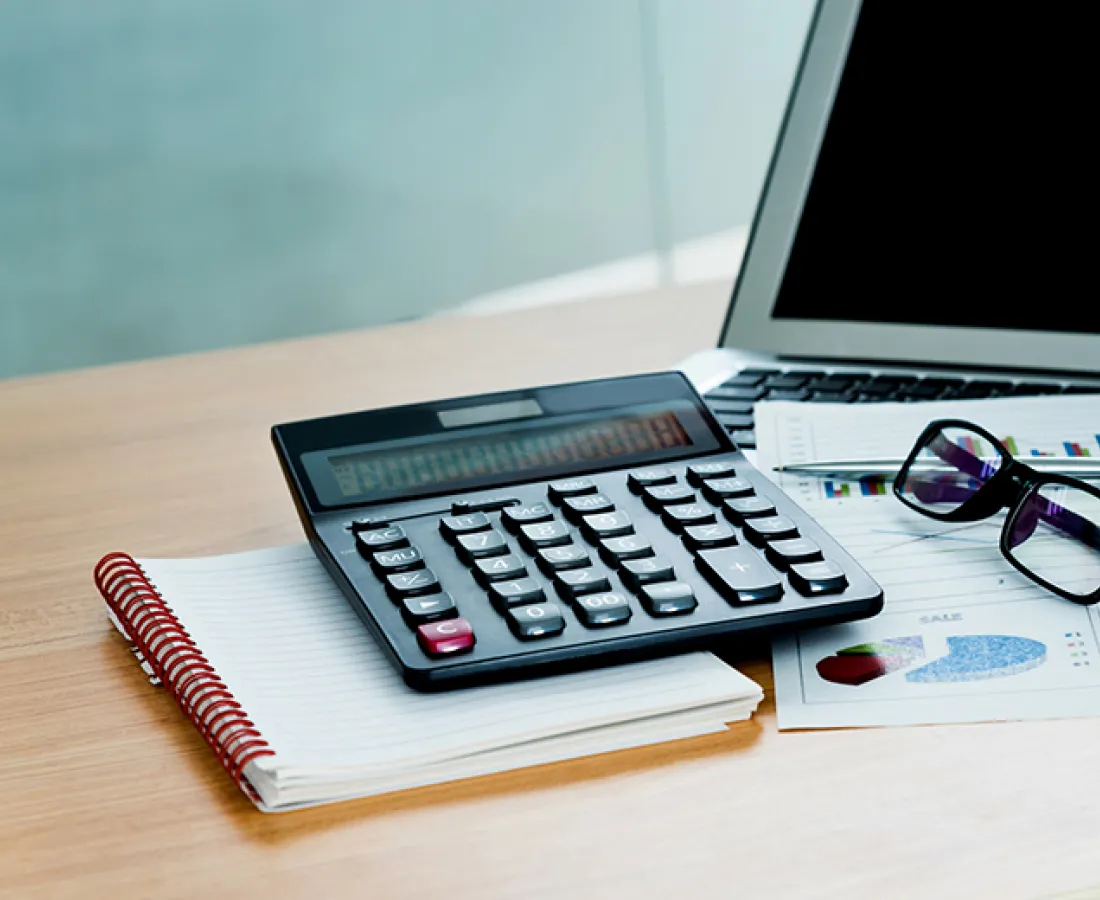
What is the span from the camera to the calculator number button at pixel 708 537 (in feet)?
1.90

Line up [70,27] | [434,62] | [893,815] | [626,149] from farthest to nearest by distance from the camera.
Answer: [626,149]
[434,62]
[70,27]
[893,815]

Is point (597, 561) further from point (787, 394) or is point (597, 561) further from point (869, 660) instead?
point (787, 394)

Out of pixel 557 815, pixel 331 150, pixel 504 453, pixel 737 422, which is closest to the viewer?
pixel 557 815

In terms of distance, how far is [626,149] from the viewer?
3135 millimetres

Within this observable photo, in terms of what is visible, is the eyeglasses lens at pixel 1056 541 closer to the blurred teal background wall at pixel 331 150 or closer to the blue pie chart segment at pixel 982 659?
the blue pie chart segment at pixel 982 659

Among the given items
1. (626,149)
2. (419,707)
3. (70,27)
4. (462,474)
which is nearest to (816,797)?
(419,707)

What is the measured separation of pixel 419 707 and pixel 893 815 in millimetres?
163

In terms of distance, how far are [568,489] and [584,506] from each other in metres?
0.02

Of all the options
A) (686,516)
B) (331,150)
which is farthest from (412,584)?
(331,150)

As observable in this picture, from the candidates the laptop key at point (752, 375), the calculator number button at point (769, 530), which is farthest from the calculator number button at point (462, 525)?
the laptop key at point (752, 375)

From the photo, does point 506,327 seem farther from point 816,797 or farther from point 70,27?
point 70,27

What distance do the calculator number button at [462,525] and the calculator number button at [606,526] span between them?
41 mm

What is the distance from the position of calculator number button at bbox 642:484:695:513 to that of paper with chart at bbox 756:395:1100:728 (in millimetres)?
74

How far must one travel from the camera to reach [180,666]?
54cm
